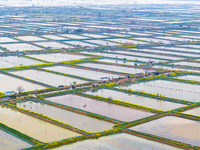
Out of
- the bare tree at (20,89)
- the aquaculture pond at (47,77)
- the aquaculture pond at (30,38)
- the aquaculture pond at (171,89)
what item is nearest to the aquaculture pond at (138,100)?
the aquaculture pond at (171,89)

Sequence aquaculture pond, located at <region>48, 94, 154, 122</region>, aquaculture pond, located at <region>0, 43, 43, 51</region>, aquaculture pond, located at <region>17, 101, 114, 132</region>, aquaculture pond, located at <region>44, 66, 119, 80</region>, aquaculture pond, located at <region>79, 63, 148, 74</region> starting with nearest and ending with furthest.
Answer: aquaculture pond, located at <region>17, 101, 114, 132</region>
aquaculture pond, located at <region>48, 94, 154, 122</region>
aquaculture pond, located at <region>44, 66, 119, 80</region>
aquaculture pond, located at <region>79, 63, 148, 74</region>
aquaculture pond, located at <region>0, 43, 43, 51</region>

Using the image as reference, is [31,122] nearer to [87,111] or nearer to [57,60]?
[87,111]

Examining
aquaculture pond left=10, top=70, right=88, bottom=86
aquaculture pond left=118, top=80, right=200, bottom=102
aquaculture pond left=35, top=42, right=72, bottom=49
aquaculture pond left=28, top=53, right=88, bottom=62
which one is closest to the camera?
aquaculture pond left=118, top=80, right=200, bottom=102

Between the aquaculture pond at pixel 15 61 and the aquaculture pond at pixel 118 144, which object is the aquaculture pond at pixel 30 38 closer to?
the aquaculture pond at pixel 15 61

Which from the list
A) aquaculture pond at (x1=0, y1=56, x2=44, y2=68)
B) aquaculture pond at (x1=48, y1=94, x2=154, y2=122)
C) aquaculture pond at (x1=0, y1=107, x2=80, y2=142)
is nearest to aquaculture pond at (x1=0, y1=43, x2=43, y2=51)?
aquaculture pond at (x1=0, y1=56, x2=44, y2=68)

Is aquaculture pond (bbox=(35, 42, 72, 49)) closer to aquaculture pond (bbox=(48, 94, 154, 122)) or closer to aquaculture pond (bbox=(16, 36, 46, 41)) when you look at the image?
aquaculture pond (bbox=(16, 36, 46, 41))

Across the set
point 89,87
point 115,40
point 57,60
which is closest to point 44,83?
point 89,87
